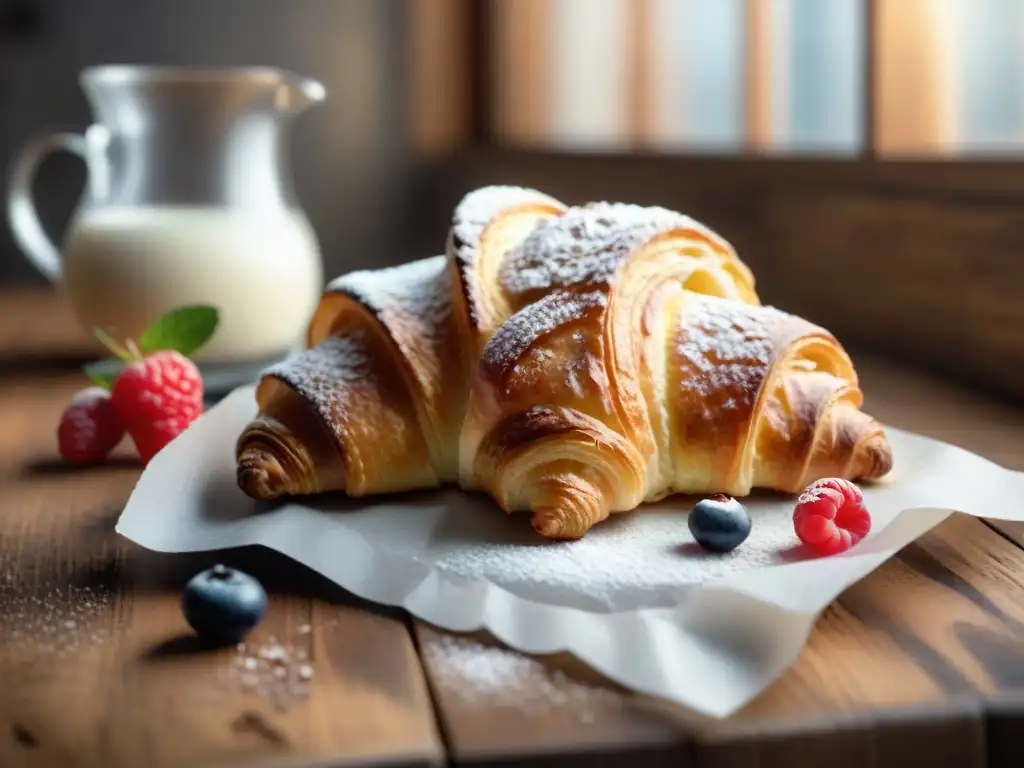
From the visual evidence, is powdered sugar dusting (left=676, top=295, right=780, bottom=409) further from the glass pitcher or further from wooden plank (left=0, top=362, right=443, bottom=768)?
the glass pitcher

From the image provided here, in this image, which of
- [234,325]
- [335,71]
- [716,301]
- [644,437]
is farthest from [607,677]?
[335,71]

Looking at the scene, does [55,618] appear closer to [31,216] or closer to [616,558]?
[616,558]

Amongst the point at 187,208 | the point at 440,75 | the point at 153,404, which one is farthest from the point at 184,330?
the point at 440,75

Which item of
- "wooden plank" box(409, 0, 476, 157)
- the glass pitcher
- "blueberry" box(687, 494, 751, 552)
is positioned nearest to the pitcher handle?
the glass pitcher

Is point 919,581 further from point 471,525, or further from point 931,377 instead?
point 931,377

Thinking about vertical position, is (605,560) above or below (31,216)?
below
